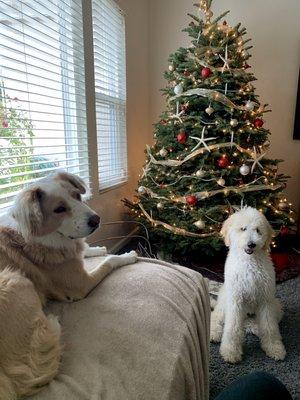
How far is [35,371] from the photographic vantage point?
669mm

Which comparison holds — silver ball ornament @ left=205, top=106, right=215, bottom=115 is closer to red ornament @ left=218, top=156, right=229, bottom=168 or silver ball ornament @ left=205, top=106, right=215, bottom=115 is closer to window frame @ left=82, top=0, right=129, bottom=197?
red ornament @ left=218, top=156, right=229, bottom=168

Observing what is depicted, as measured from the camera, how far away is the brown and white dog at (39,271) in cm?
67

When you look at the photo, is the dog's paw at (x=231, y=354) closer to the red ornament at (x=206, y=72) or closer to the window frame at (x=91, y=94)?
the window frame at (x=91, y=94)

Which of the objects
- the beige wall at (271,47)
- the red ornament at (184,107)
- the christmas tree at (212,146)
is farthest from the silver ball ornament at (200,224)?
the beige wall at (271,47)

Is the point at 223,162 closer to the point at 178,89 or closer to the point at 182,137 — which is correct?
the point at 182,137

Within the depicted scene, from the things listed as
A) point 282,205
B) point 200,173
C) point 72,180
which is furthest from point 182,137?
point 72,180

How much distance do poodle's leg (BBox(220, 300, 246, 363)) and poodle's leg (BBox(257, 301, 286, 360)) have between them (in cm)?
10

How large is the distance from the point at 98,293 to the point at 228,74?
1.94 metres

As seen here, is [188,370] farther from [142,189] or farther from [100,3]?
[100,3]

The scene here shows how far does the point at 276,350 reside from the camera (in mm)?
1383

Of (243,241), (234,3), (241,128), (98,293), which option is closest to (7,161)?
(98,293)

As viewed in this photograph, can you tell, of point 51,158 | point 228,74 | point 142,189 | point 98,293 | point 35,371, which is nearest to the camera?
point 35,371

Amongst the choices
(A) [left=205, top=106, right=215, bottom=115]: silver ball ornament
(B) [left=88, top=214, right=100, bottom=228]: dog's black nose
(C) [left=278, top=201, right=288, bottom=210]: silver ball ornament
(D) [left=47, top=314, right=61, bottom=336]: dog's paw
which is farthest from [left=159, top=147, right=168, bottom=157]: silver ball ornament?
(D) [left=47, top=314, right=61, bottom=336]: dog's paw

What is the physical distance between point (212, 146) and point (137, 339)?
170 cm
